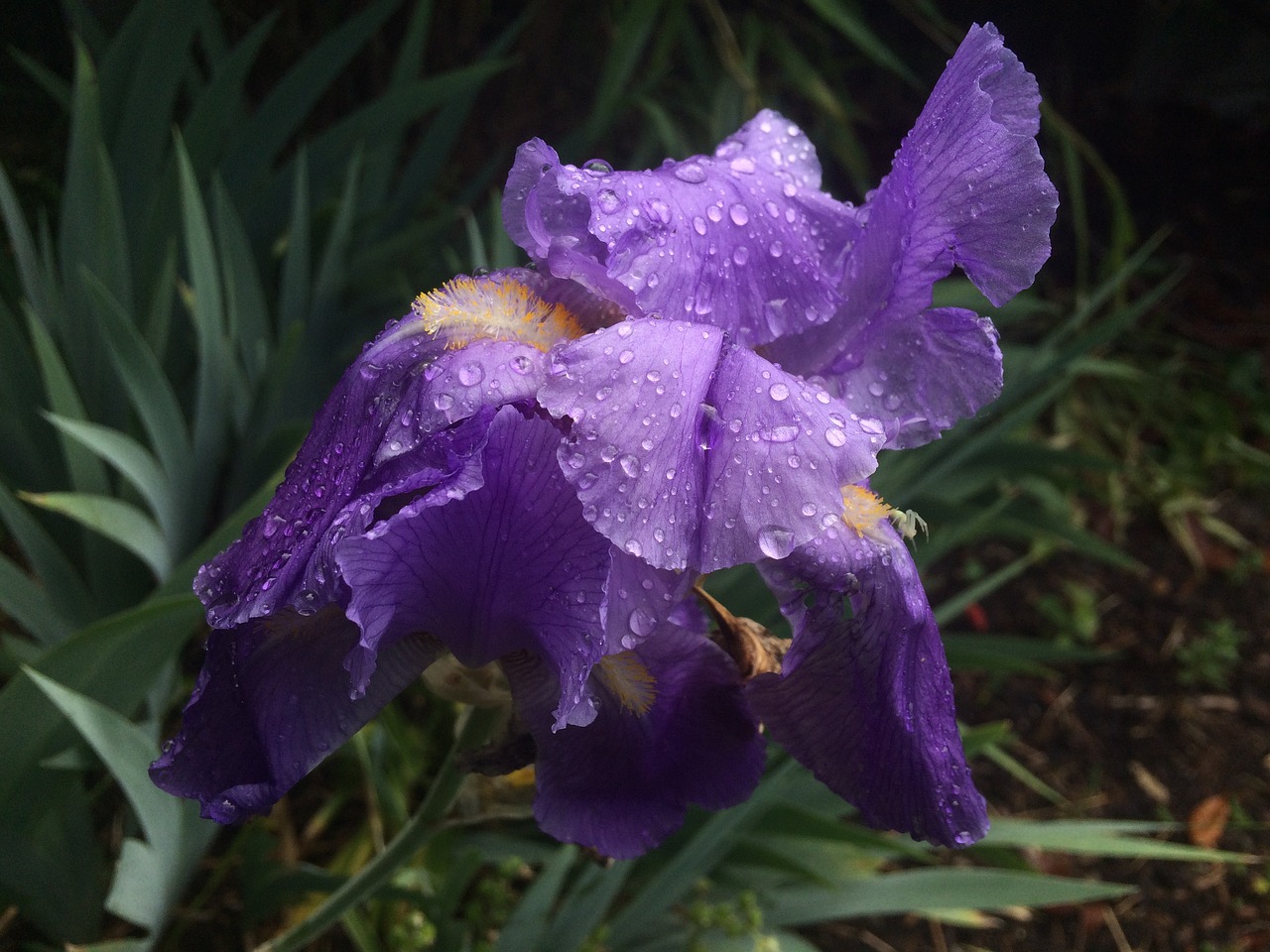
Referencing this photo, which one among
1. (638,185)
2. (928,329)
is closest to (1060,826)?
(928,329)

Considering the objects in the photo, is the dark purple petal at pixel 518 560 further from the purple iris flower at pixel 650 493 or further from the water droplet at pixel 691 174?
the water droplet at pixel 691 174

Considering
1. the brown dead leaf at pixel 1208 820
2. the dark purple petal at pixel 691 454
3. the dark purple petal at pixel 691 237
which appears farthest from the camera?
the brown dead leaf at pixel 1208 820

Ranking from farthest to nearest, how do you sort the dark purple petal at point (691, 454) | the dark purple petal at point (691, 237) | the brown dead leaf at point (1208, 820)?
the brown dead leaf at point (1208, 820) → the dark purple petal at point (691, 237) → the dark purple petal at point (691, 454)

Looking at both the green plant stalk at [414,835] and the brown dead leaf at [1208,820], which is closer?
the green plant stalk at [414,835]

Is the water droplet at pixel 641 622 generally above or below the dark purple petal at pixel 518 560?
below

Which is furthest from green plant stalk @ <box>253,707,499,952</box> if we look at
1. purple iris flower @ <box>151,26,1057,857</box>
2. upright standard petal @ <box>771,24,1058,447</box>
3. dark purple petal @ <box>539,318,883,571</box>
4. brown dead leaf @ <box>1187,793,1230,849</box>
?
brown dead leaf @ <box>1187,793,1230,849</box>

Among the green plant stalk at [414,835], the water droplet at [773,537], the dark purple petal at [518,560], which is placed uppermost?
the water droplet at [773,537]

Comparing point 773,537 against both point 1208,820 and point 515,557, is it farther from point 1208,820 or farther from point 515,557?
point 1208,820

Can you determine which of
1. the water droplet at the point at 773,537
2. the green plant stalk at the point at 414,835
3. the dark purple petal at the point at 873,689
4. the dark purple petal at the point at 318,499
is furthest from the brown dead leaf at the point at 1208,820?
the dark purple petal at the point at 318,499
